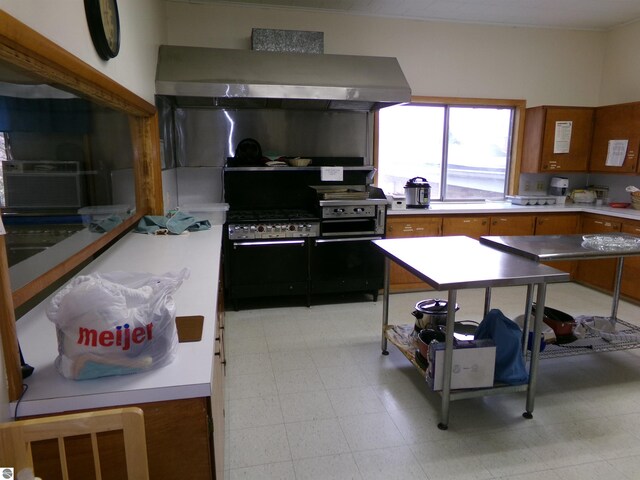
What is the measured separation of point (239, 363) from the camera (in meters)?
2.91

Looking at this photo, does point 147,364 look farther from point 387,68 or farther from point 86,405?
point 387,68

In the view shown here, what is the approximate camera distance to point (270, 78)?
3.57 m

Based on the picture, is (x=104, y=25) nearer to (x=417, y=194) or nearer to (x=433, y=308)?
(x=433, y=308)

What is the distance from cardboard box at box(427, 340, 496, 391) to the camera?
2.24 meters

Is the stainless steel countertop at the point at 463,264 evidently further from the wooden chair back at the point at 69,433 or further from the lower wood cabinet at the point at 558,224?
the lower wood cabinet at the point at 558,224

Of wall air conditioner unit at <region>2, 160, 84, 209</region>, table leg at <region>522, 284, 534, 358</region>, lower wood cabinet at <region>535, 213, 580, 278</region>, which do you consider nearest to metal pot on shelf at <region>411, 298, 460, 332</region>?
table leg at <region>522, 284, 534, 358</region>

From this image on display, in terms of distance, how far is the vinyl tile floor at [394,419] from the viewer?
1972 mm

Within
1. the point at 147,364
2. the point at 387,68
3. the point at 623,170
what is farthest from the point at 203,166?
the point at 623,170

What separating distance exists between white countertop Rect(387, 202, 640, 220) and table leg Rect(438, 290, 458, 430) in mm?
2172

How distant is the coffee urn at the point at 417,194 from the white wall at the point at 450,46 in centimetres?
100

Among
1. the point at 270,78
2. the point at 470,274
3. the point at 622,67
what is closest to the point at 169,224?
the point at 270,78

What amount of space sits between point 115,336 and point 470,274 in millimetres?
1664

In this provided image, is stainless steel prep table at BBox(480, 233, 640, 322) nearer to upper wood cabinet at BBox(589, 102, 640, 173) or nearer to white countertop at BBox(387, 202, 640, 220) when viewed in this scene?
white countertop at BBox(387, 202, 640, 220)

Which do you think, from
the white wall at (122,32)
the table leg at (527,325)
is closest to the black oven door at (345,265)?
the table leg at (527,325)
